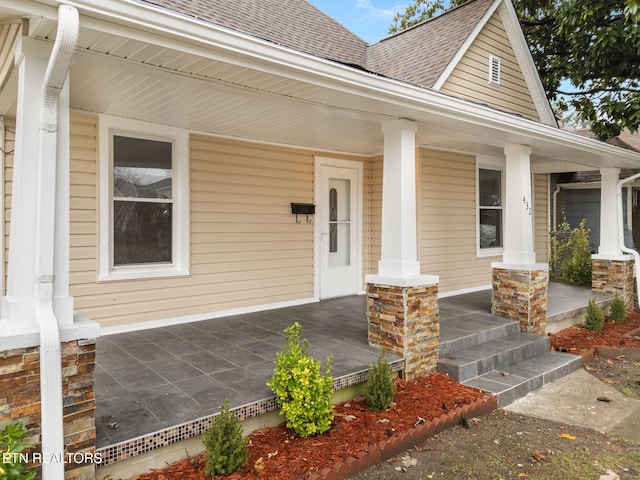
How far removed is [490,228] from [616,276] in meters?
2.22

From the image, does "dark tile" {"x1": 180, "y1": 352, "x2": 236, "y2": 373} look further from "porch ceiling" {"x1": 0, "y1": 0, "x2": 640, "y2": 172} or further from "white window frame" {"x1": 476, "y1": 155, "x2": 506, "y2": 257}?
"white window frame" {"x1": 476, "y1": 155, "x2": 506, "y2": 257}

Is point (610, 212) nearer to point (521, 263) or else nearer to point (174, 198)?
point (521, 263)

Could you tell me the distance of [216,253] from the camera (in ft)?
17.8

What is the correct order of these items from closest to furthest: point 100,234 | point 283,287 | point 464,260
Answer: point 100,234, point 283,287, point 464,260

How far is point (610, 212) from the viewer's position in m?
7.64

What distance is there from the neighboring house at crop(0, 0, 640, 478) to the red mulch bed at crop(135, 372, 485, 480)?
0.40 meters

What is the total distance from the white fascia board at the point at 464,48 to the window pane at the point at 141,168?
12.3 feet

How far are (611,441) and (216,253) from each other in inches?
169

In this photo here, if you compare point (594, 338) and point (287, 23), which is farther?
point (287, 23)

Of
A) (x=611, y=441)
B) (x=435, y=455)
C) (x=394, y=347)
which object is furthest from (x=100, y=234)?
(x=611, y=441)

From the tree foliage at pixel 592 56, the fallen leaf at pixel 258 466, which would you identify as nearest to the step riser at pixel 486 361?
the fallen leaf at pixel 258 466

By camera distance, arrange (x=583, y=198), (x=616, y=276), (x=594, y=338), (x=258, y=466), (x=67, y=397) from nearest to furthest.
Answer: (x=67, y=397) → (x=258, y=466) → (x=594, y=338) → (x=616, y=276) → (x=583, y=198)

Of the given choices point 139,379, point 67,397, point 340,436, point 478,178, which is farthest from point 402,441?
point 478,178

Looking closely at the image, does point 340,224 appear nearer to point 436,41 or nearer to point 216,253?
point 216,253
